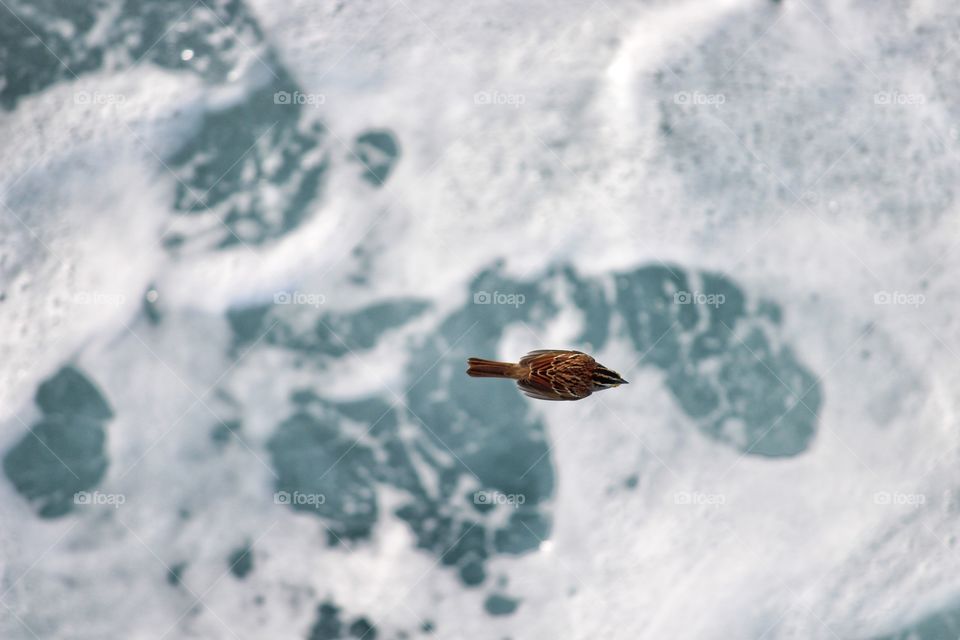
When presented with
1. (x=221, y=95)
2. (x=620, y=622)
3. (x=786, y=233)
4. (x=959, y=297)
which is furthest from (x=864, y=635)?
(x=221, y=95)

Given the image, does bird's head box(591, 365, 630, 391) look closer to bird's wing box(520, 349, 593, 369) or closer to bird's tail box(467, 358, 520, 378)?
bird's wing box(520, 349, 593, 369)

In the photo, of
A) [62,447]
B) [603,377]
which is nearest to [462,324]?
[603,377]

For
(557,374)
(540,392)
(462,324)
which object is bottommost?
(462,324)

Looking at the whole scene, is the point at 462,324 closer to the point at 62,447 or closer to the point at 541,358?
the point at 541,358

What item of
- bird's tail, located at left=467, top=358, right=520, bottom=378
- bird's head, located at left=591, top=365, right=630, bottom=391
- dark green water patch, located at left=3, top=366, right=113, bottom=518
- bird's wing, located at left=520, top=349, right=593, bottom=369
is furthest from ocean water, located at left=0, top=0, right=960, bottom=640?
bird's head, located at left=591, top=365, right=630, bottom=391

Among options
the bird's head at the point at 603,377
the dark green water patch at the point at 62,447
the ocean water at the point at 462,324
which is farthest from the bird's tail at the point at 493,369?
the dark green water patch at the point at 62,447

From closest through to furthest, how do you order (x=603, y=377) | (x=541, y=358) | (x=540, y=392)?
(x=603, y=377) → (x=540, y=392) → (x=541, y=358)

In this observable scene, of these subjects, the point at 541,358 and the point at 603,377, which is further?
the point at 541,358
